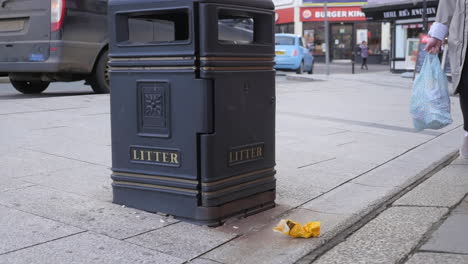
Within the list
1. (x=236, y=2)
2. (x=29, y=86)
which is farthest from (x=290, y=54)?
(x=236, y=2)

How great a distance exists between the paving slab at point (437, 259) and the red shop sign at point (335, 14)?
41316 mm

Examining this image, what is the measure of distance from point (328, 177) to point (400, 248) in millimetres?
1703

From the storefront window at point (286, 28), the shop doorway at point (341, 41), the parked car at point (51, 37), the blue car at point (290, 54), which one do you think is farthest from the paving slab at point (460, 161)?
the storefront window at point (286, 28)

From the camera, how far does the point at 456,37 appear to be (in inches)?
194

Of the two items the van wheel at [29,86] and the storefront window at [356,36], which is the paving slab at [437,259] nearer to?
the van wheel at [29,86]

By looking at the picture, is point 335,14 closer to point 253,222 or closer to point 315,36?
point 315,36

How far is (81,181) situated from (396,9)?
22.5 meters

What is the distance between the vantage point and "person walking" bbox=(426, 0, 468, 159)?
4.85 m

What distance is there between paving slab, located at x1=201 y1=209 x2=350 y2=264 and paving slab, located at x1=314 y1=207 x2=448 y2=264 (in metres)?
0.12

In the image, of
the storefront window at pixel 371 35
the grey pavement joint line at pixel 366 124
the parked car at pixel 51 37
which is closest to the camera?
the grey pavement joint line at pixel 366 124

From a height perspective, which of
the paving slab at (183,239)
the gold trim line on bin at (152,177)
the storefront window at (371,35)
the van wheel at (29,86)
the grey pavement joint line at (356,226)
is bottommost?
the grey pavement joint line at (356,226)

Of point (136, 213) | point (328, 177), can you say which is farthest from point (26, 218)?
point (328, 177)

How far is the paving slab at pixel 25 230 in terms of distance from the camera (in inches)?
121

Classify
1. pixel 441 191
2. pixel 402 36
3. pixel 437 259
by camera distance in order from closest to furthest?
pixel 437 259 → pixel 441 191 → pixel 402 36
